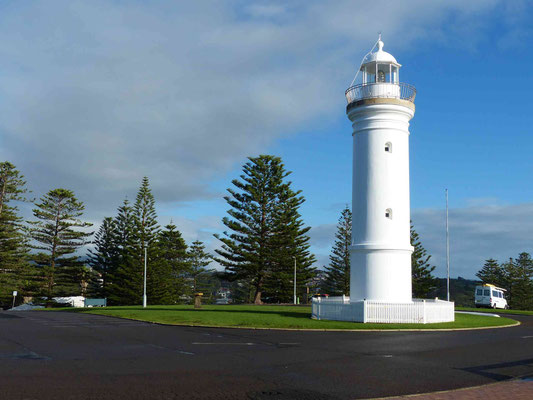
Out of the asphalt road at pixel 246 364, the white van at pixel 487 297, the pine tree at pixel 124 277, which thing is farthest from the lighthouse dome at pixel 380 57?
the pine tree at pixel 124 277

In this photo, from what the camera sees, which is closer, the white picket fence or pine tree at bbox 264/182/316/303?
the white picket fence

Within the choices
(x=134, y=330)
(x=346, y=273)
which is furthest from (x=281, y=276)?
(x=134, y=330)

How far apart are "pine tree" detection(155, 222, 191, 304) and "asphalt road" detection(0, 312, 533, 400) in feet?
154

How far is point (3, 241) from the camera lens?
6109 cm

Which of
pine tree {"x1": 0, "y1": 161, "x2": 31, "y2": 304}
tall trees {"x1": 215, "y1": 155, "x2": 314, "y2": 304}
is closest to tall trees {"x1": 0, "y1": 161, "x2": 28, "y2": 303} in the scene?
pine tree {"x1": 0, "y1": 161, "x2": 31, "y2": 304}

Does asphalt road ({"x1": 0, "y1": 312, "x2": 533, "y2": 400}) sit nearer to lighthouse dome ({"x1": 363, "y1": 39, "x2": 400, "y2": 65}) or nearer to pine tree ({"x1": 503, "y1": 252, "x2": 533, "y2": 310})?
lighthouse dome ({"x1": 363, "y1": 39, "x2": 400, "y2": 65})

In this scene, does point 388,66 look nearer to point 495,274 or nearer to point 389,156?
point 389,156

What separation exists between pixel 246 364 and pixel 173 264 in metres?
62.5

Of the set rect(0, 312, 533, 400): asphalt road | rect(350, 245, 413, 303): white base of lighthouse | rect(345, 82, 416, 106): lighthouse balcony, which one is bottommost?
rect(0, 312, 533, 400): asphalt road

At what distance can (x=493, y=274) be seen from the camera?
83250 mm

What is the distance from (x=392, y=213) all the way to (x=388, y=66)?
727cm

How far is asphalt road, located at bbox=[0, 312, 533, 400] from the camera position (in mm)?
8219

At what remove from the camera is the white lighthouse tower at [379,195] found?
77.6 feet

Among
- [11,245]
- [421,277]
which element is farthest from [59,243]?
[421,277]
